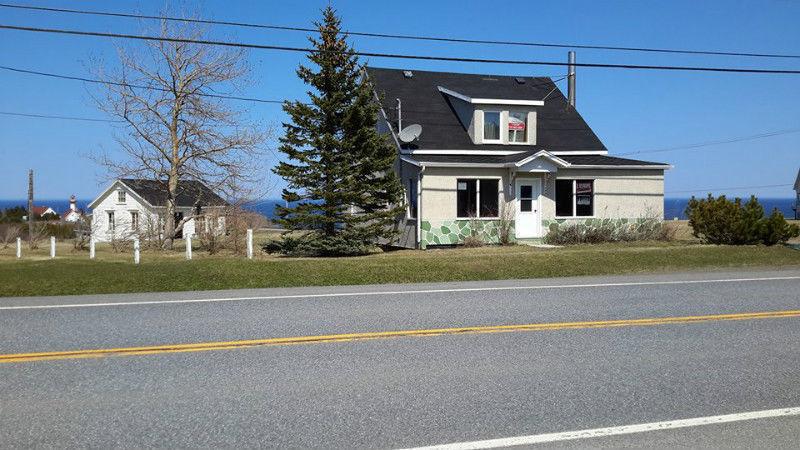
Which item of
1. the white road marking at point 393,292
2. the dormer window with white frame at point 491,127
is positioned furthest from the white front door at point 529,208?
the white road marking at point 393,292

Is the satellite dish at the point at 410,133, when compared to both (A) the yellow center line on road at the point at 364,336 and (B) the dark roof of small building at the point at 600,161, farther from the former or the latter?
(A) the yellow center line on road at the point at 364,336

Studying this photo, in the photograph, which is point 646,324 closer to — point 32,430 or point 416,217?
point 32,430

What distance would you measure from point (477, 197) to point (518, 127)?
4.12 metres

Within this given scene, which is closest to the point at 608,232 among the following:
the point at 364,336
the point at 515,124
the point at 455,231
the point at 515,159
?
the point at 515,159

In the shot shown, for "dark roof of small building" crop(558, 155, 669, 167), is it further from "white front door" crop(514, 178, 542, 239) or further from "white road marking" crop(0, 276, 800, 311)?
"white road marking" crop(0, 276, 800, 311)

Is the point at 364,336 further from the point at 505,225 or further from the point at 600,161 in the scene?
the point at 600,161

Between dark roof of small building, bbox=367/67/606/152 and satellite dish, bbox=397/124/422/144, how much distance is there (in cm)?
88

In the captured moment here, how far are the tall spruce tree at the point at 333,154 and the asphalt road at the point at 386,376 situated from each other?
11.5 meters

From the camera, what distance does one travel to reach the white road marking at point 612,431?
4.46 meters

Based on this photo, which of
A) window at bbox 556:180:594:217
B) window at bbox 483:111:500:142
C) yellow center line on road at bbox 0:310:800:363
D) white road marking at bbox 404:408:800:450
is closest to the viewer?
white road marking at bbox 404:408:800:450

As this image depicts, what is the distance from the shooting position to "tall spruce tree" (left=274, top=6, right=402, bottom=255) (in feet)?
69.7

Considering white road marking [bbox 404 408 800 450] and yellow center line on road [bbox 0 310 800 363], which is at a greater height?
yellow center line on road [bbox 0 310 800 363]

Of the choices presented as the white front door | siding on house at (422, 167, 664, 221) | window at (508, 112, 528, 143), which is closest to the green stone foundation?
siding on house at (422, 167, 664, 221)

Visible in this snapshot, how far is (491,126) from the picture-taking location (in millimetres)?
26531
